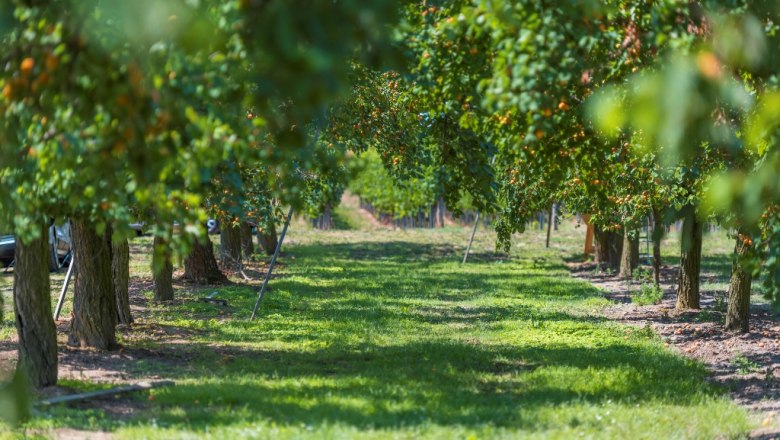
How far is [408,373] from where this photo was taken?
11.4 metres

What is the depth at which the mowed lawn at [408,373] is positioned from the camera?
8.63 metres

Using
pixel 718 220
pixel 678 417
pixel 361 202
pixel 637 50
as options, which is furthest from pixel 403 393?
pixel 361 202

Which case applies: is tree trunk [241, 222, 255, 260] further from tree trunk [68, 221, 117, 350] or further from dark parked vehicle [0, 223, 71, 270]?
tree trunk [68, 221, 117, 350]

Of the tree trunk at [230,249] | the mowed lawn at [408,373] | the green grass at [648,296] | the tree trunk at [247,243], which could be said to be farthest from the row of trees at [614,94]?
the tree trunk at [247,243]

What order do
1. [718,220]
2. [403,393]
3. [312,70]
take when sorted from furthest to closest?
[718,220]
[403,393]
[312,70]

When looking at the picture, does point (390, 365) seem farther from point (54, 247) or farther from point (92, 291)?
point (54, 247)

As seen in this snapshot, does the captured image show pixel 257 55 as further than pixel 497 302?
No

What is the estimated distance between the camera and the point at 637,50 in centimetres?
811

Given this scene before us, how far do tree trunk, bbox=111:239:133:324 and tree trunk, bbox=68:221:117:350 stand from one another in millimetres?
1802

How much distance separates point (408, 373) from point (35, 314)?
386cm

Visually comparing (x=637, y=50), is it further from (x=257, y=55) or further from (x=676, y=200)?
(x=676, y=200)

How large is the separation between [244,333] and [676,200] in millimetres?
6218

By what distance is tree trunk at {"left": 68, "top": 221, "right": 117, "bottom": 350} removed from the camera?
13016 mm

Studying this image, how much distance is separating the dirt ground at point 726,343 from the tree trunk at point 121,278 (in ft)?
25.5
